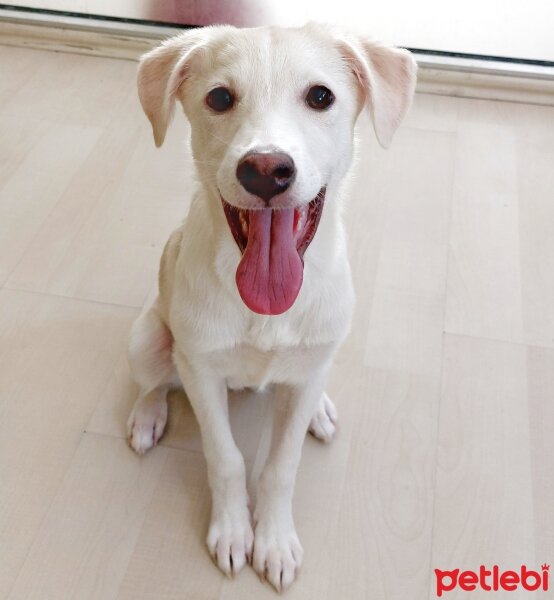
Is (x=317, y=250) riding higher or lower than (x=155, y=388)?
higher

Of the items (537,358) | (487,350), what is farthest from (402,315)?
(537,358)

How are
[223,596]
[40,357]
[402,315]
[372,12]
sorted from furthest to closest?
1. [372,12]
2. [402,315]
3. [40,357]
4. [223,596]

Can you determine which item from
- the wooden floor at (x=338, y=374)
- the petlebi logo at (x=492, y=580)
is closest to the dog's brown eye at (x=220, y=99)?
the wooden floor at (x=338, y=374)

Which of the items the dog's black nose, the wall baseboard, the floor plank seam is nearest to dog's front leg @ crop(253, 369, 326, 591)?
the dog's black nose

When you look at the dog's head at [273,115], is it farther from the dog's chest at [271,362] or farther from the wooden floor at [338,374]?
the wooden floor at [338,374]

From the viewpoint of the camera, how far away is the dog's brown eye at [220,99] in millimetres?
1136

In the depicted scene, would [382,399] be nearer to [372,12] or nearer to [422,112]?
[422,112]

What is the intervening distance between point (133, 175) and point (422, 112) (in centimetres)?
102

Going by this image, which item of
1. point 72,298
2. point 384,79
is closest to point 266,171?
point 384,79

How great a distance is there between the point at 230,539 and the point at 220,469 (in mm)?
141

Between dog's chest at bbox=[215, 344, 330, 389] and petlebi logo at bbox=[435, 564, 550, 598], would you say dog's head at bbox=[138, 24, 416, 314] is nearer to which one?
dog's chest at bbox=[215, 344, 330, 389]

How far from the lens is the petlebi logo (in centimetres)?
146

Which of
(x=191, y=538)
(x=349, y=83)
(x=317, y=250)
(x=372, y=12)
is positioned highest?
(x=349, y=83)

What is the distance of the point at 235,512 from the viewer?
4.87ft
